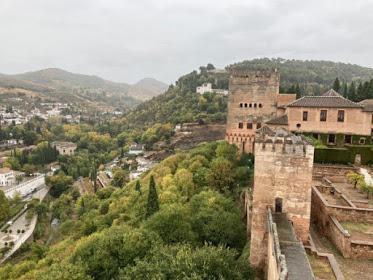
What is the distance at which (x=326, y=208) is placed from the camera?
1966cm

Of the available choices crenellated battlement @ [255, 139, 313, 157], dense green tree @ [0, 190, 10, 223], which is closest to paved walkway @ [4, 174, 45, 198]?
dense green tree @ [0, 190, 10, 223]

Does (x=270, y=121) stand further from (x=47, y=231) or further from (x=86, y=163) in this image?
(x=86, y=163)

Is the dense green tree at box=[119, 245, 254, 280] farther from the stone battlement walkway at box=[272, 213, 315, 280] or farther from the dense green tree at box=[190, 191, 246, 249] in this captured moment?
the dense green tree at box=[190, 191, 246, 249]

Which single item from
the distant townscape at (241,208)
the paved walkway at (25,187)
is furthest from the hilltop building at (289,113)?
the paved walkway at (25,187)

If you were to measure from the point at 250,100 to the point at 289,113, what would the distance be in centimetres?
492

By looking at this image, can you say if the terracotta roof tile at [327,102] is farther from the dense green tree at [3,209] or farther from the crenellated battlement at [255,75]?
the dense green tree at [3,209]

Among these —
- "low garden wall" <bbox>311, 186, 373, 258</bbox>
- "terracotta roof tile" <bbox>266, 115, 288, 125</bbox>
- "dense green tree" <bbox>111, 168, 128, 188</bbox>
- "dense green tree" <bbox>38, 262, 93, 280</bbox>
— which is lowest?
"dense green tree" <bbox>111, 168, 128, 188</bbox>

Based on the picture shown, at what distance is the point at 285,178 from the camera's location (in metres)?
16.6

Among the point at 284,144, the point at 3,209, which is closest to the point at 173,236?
Result: the point at 284,144

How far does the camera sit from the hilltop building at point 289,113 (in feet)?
109

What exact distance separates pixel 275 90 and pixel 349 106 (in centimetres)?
768

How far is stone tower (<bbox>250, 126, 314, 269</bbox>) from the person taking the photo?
16375 mm

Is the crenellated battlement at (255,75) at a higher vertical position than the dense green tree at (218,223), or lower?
higher

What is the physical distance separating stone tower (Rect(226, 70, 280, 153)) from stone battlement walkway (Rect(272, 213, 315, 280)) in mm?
22302
